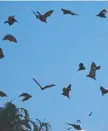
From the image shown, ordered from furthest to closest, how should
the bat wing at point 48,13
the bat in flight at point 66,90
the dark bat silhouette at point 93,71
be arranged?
the bat in flight at point 66,90, the dark bat silhouette at point 93,71, the bat wing at point 48,13

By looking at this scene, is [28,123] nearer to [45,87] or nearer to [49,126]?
[49,126]

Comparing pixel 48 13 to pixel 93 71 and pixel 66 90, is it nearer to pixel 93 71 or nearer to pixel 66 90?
pixel 93 71

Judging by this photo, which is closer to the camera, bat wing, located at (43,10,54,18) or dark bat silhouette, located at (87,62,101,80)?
bat wing, located at (43,10,54,18)

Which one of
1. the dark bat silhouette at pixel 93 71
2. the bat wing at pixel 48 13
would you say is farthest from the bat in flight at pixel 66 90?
the bat wing at pixel 48 13

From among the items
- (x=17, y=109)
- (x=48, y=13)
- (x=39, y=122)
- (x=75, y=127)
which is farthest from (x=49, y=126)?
(x=48, y=13)

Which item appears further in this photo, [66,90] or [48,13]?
[66,90]

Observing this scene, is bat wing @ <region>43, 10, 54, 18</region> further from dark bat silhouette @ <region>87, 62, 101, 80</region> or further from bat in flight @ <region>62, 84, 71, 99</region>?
bat in flight @ <region>62, 84, 71, 99</region>

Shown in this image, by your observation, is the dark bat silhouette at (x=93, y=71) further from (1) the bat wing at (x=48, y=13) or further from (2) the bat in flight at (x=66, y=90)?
(1) the bat wing at (x=48, y=13)

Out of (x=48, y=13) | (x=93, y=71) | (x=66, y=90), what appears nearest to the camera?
(x=48, y=13)

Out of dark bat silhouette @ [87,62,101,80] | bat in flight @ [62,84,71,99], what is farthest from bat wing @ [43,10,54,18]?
bat in flight @ [62,84,71,99]

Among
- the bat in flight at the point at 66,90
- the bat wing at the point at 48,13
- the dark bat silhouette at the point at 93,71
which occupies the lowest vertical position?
the bat in flight at the point at 66,90

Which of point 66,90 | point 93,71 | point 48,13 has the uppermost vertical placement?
point 48,13

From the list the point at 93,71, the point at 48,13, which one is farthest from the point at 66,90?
the point at 48,13

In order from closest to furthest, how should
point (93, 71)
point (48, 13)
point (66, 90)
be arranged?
1. point (48, 13)
2. point (93, 71)
3. point (66, 90)
